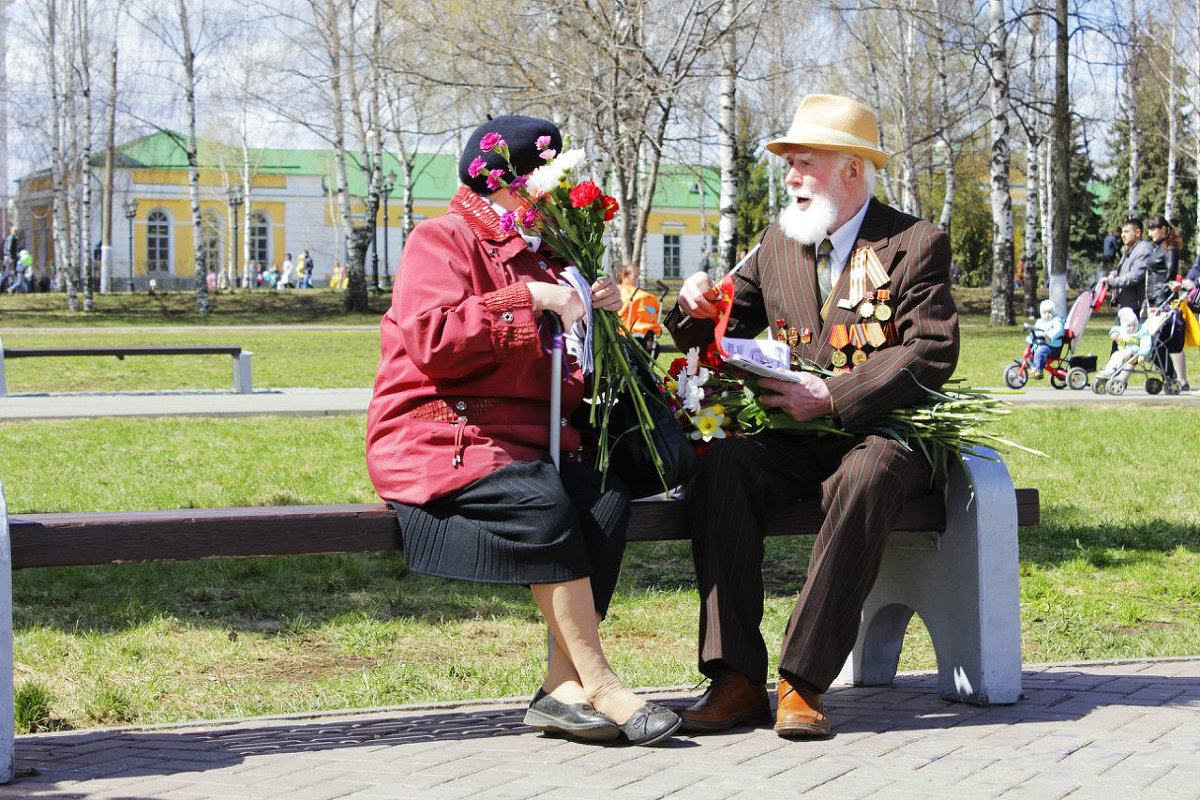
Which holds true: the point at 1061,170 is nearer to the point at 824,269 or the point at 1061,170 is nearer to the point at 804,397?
the point at 824,269

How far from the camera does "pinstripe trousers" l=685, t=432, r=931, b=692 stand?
3.91m

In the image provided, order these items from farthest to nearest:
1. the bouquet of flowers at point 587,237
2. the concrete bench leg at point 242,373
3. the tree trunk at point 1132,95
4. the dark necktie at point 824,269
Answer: the tree trunk at point 1132,95 < the concrete bench leg at point 242,373 < the dark necktie at point 824,269 < the bouquet of flowers at point 587,237

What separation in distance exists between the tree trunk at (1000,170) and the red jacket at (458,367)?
64.7 ft

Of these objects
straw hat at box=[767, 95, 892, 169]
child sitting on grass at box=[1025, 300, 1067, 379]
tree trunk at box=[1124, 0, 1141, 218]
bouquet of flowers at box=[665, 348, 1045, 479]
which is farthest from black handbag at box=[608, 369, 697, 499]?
tree trunk at box=[1124, 0, 1141, 218]

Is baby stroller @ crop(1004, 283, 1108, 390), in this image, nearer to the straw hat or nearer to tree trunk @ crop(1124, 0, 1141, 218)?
tree trunk @ crop(1124, 0, 1141, 218)

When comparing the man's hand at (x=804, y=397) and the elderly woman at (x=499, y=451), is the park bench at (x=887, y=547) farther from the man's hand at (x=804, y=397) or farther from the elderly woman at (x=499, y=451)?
the man's hand at (x=804, y=397)

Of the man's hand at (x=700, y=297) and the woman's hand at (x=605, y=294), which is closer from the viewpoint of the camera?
the woman's hand at (x=605, y=294)

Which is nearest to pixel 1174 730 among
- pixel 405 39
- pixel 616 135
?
pixel 616 135

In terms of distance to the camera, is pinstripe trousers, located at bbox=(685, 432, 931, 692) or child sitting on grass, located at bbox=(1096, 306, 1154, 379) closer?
pinstripe trousers, located at bbox=(685, 432, 931, 692)

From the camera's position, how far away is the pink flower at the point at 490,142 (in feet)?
13.0

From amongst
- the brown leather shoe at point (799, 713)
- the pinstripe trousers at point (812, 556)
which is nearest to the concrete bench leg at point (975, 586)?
the pinstripe trousers at point (812, 556)

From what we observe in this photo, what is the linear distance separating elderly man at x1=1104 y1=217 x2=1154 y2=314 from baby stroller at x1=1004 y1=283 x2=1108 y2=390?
738mm

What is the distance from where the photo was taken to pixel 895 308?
423 centimetres

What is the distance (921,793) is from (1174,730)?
0.96m
